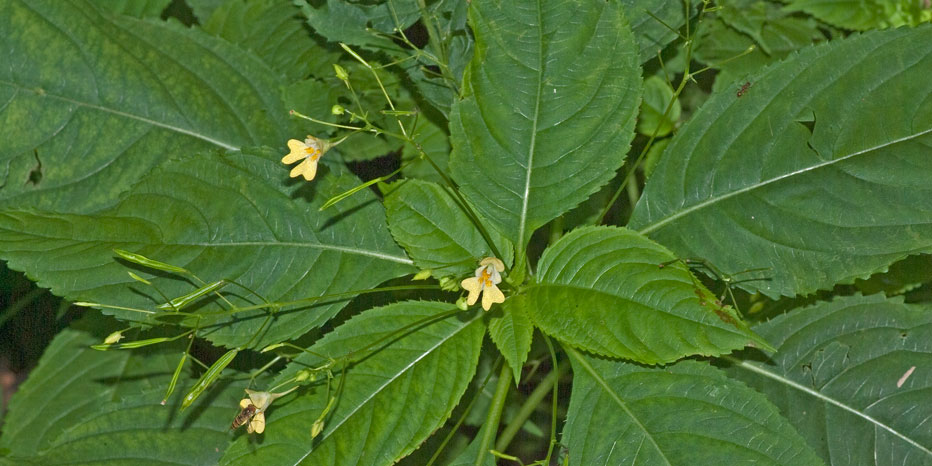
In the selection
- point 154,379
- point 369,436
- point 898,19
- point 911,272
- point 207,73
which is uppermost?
point 898,19

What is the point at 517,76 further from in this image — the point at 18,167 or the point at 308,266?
the point at 18,167

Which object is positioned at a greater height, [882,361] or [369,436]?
[882,361]

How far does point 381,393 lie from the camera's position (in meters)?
2.12

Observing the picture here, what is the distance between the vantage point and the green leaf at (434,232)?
7.31ft

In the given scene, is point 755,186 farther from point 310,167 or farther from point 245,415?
point 245,415

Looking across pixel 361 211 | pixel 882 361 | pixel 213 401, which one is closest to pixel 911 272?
pixel 882 361

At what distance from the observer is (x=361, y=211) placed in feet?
7.94

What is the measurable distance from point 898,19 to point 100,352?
331 cm

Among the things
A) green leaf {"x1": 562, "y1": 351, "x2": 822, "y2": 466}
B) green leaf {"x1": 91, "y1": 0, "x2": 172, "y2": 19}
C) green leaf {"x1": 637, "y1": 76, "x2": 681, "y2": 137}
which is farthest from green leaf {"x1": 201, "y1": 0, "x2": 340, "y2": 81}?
green leaf {"x1": 562, "y1": 351, "x2": 822, "y2": 466}

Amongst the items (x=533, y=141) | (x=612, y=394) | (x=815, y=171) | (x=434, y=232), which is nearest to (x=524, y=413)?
(x=612, y=394)

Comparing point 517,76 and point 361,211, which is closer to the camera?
point 517,76

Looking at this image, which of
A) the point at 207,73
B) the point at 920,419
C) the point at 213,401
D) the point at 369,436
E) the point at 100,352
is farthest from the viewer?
the point at 100,352

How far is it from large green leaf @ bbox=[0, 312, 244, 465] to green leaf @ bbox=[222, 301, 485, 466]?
0.50 meters

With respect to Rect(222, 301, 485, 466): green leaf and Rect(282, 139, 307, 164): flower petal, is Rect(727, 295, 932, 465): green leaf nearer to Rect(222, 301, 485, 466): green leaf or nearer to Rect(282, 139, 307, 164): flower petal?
Rect(222, 301, 485, 466): green leaf
